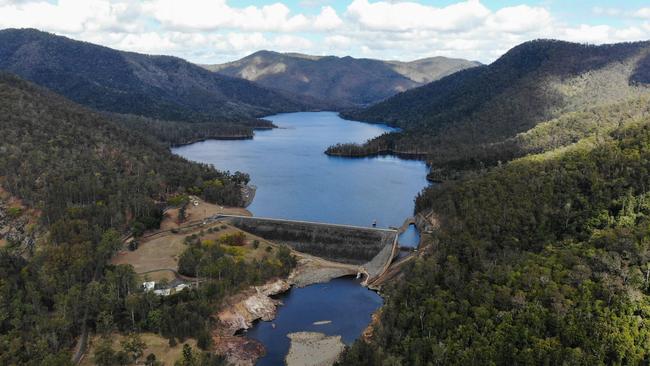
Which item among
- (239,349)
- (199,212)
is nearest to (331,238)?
(199,212)

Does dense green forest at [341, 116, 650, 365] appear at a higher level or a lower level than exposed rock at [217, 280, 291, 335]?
higher

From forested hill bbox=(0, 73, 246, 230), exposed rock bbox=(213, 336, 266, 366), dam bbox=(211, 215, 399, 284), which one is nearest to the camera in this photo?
exposed rock bbox=(213, 336, 266, 366)

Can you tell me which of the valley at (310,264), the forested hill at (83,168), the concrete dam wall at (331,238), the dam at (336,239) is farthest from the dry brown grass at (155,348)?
the forested hill at (83,168)

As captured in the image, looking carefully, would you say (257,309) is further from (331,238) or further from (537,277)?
(537,277)

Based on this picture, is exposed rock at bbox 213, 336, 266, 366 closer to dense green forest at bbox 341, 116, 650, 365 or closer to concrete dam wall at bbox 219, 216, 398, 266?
dense green forest at bbox 341, 116, 650, 365

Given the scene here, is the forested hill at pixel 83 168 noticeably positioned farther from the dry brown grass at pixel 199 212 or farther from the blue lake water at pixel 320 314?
the blue lake water at pixel 320 314

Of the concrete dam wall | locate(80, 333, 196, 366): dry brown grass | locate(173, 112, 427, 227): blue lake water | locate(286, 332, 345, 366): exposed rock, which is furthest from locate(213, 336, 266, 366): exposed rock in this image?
locate(173, 112, 427, 227): blue lake water

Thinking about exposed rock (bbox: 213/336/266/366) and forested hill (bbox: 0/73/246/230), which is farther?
forested hill (bbox: 0/73/246/230)
